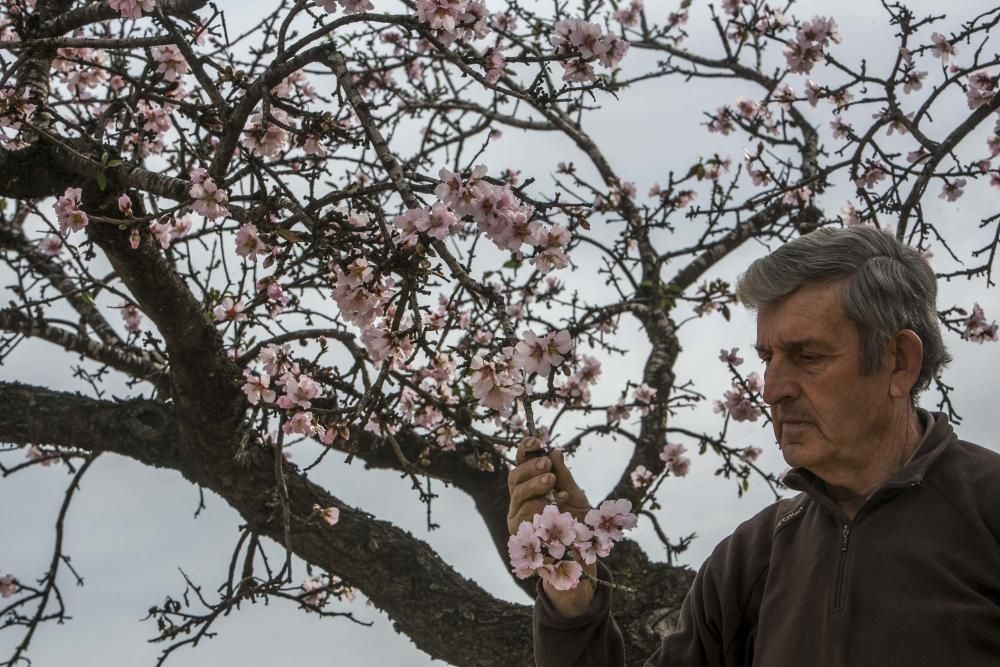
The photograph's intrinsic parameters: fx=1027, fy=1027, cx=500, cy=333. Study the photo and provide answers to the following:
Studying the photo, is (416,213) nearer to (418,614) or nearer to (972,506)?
(972,506)

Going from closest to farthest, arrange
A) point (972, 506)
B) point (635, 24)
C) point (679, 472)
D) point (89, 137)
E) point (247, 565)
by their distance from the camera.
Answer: point (972, 506), point (89, 137), point (247, 565), point (679, 472), point (635, 24)

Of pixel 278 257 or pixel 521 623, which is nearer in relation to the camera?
pixel 278 257

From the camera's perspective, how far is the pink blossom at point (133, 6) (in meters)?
3.30

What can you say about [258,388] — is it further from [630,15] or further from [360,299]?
[630,15]

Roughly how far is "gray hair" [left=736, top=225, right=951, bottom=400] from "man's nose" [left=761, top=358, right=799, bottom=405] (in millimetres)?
137

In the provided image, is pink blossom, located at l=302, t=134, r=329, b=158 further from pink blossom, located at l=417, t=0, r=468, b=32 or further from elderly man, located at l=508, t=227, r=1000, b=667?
elderly man, located at l=508, t=227, r=1000, b=667

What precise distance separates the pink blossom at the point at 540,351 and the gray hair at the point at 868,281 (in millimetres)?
410

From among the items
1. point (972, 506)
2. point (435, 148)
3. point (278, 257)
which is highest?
point (435, 148)

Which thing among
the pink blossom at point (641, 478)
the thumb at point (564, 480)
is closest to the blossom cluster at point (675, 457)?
the pink blossom at point (641, 478)

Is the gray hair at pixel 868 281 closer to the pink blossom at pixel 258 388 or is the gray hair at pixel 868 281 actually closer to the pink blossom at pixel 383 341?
the pink blossom at pixel 383 341

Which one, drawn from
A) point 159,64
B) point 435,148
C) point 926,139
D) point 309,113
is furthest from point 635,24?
point 309,113

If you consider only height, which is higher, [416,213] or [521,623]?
[416,213]

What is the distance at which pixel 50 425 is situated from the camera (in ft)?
15.6

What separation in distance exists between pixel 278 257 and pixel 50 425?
240 cm
